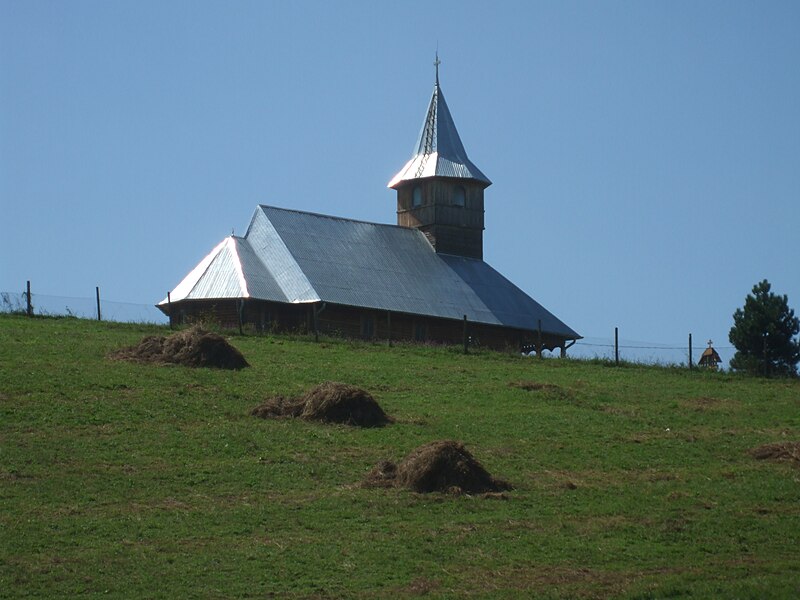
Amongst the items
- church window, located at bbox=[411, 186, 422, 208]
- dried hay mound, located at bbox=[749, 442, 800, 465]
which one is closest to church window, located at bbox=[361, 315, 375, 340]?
church window, located at bbox=[411, 186, 422, 208]

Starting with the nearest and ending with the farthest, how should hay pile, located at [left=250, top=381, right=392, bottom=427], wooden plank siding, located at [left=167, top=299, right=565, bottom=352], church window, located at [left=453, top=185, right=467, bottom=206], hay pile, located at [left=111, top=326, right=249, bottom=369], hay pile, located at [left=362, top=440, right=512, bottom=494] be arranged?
hay pile, located at [left=362, top=440, right=512, bottom=494]
hay pile, located at [left=250, top=381, right=392, bottom=427]
hay pile, located at [left=111, top=326, right=249, bottom=369]
wooden plank siding, located at [left=167, top=299, right=565, bottom=352]
church window, located at [left=453, top=185, right=467, bottom=206]

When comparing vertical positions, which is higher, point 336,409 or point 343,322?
point 343,322

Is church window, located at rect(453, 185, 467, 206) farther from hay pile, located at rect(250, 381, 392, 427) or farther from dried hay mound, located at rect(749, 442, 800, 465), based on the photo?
dried hay mound, located at rect(749, 442, 800, 465)

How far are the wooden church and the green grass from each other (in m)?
13.0

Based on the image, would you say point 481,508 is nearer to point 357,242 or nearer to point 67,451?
point 67,451

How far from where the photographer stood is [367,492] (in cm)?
2573

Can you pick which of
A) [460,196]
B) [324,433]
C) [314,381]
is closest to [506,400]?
[314,381]

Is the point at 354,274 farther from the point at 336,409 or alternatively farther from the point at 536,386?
the point at 336,409

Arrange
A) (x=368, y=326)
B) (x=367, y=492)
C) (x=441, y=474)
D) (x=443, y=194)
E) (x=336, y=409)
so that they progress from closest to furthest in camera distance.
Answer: (x=367, y=492), (x=441, y=474), (x=336, y=409), (x=368, y=326), (x=443, y=194)

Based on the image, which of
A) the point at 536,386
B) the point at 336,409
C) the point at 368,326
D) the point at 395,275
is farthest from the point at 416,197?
the point at 336,409

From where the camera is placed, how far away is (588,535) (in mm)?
23406

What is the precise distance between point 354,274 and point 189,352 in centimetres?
2003

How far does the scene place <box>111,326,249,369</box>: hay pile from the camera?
37594 millimetres

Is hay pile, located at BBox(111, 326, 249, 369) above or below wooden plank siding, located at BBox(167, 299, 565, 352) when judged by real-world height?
below
